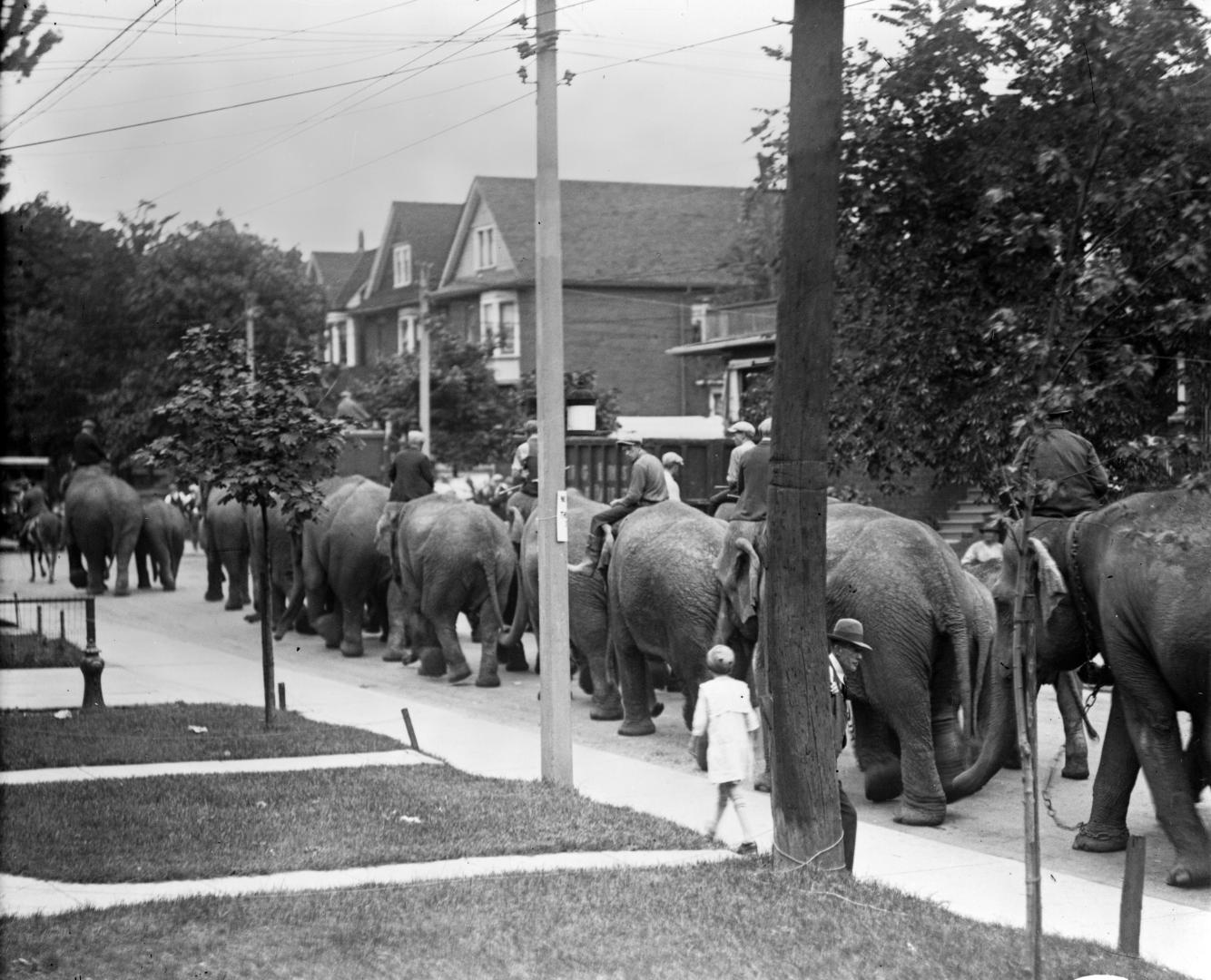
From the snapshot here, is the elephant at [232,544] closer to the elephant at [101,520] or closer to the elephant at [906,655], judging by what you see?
the elephant at [101,520]

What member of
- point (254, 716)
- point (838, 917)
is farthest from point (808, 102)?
point (254, 716)

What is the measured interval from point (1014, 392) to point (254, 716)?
771cm

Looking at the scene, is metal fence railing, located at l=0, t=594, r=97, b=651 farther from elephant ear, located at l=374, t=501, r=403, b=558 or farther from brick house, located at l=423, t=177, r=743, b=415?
brick house, located at l=423, t=177, r=743, b=415

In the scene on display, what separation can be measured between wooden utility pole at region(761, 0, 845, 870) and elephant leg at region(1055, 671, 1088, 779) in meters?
4.10

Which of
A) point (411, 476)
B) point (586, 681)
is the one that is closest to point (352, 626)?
point (411, 476)

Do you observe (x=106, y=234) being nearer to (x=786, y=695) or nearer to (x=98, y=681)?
(x=98, y=681)

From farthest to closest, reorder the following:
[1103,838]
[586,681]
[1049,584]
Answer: [586,681] < [1103,838] < [1049,584]

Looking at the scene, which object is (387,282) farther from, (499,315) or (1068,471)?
(1068,471)

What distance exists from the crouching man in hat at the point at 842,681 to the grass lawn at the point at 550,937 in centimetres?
43

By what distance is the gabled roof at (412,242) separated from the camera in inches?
1673

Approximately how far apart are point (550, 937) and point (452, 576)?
10.7 meters

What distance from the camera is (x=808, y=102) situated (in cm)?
900

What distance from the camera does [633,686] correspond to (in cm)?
1503

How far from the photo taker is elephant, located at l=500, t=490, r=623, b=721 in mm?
16031
